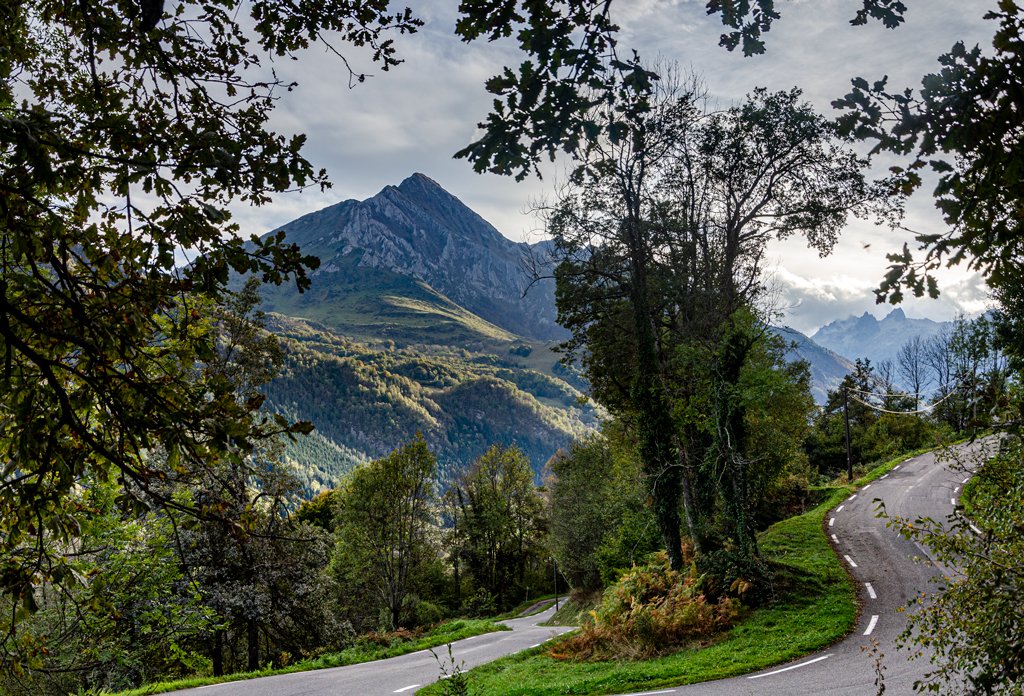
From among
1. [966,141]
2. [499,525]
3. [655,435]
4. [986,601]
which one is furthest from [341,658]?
[499,525]

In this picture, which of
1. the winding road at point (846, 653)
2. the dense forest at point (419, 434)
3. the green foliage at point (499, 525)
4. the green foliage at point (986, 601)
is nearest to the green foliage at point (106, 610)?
the dense forest at point (419, 434)

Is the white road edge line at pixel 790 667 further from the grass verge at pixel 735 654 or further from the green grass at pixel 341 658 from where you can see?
the green grass at pixel 341 658

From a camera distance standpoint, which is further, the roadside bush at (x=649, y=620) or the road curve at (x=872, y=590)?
the roadside bush at (x=649, y=620)

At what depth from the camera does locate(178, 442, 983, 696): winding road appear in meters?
9.57

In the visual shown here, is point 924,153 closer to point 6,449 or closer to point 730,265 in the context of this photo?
point 6,449

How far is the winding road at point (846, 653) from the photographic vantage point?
31.4ft

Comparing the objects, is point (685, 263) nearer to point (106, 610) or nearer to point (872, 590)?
point (872, 590)

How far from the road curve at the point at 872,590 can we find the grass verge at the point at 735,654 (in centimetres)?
37

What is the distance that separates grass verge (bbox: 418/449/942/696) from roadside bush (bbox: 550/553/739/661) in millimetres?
453

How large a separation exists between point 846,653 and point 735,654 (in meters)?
2.02

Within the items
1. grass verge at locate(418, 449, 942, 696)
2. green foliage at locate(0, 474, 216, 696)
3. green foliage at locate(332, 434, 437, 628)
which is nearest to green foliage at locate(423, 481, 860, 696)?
→ grass verge at locate(418, 449, 942, 696)

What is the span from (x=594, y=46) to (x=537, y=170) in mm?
734

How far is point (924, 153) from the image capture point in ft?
9.68

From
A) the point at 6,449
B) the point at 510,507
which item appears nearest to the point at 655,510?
the point at 6,449
